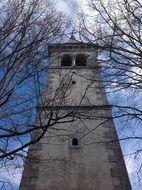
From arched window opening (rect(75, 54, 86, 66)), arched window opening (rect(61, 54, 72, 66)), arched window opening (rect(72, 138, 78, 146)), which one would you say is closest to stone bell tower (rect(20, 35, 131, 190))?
arched window opening (rect(72, 138, 78, 146))

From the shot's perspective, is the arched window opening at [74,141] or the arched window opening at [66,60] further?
the arched window opening at [66,60]

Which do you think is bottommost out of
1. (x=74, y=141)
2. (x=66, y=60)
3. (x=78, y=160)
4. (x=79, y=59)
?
(x=78, y=160)

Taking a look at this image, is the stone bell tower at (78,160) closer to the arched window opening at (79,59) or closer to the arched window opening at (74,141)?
the arched window opening at (74,141)

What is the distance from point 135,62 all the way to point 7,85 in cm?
288

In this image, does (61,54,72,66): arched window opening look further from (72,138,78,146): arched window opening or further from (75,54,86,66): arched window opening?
(72,138,78,146): arched window opening

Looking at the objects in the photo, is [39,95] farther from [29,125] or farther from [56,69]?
[56,69]

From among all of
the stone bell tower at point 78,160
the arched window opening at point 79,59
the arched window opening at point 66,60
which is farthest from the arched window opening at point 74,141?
the arched window opening at point 66,60

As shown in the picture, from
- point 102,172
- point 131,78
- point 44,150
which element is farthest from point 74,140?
point 131,78

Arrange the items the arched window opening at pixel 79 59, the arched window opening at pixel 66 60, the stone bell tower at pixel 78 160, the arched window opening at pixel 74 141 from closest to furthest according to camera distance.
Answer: the stone bell tower at pixel 78 160 < the arched window opening at pixel 74 141 < the arched window opening at pixel 79 59 < the arched window opening at pixel 66 60

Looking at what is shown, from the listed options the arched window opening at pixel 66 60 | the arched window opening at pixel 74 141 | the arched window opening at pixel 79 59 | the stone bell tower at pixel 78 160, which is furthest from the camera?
the arched window opening at pixel 66 60

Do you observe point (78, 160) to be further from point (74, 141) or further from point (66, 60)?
point (66, 60)

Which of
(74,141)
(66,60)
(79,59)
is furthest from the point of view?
(66,60)

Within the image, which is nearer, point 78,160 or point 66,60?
point 78,160

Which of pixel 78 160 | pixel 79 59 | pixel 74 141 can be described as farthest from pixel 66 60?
pixel 78 160
